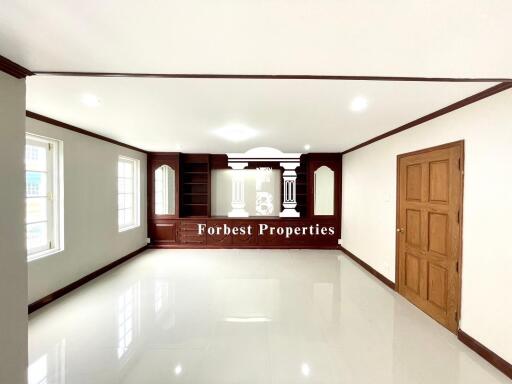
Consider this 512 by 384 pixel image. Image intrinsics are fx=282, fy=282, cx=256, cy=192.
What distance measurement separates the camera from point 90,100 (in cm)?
292

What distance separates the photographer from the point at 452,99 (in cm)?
278

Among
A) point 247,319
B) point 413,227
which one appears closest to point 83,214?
point 247,319

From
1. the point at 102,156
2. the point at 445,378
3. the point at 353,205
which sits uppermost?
the point at 102,156

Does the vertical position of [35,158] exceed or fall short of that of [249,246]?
it exceeds it

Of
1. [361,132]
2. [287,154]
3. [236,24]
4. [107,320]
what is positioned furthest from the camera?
[287,154]

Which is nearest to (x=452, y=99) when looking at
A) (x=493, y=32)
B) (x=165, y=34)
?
(x=493, y=32)

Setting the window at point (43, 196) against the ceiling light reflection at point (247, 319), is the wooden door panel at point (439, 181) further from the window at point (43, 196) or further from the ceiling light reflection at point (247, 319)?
the window at point (43, 196)

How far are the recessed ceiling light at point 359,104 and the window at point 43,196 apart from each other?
384 cm

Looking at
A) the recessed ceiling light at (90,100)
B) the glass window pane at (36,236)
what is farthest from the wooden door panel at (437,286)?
the glass window pane at (36,236)

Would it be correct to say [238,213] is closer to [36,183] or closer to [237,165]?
[237,165]

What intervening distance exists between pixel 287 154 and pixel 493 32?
5540 millimetres

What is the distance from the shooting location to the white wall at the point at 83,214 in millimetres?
3645

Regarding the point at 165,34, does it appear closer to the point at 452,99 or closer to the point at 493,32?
the point at 493,32

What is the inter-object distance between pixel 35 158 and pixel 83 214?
1094mm
